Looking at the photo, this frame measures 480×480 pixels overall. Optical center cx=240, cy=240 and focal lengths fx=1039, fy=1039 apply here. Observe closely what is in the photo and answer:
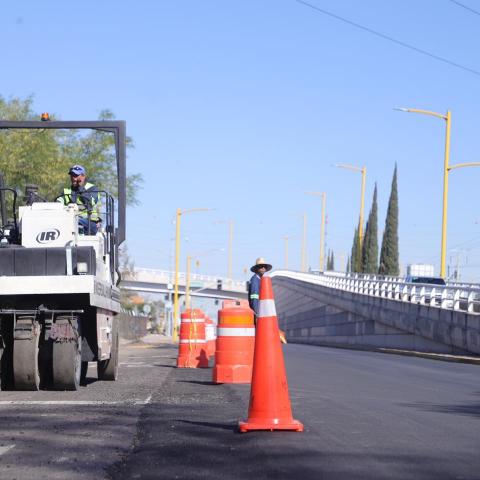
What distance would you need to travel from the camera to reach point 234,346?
14523 mm

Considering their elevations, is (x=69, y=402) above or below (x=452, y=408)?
below

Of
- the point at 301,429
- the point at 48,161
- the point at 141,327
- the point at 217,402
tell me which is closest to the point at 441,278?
the point at 48,161

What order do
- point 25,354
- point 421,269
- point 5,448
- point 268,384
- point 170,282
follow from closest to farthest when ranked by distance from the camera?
point 5,448 → point 268,384 → point 25,354 → point 421,269 → point 170,282

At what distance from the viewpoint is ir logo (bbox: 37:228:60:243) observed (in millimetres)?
13734

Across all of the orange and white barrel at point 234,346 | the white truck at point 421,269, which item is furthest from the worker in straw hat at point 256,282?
the white truck at point 421,269

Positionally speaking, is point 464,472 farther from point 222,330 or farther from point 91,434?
point 222,330

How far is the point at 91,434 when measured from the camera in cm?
820

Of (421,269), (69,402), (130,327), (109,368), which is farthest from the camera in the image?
(421,269)

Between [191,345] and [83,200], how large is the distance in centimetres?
574

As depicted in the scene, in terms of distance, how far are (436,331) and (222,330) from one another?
20968 mm

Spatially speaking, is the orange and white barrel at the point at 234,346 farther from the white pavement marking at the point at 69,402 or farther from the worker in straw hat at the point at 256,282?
the white pavement marking at the point at 69,402

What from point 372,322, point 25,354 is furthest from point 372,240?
point 25,354

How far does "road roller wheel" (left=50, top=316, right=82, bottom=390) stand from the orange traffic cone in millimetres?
4809

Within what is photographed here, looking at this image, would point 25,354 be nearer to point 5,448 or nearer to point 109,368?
point 109,368
